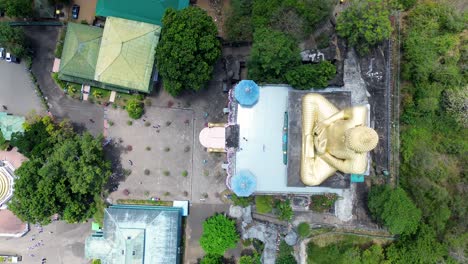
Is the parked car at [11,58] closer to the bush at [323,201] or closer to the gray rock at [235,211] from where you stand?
the gray rock at [235,211]

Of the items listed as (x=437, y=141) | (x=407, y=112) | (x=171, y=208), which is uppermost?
(x=407, y=112)

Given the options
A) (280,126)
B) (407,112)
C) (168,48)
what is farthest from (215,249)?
(407,112)

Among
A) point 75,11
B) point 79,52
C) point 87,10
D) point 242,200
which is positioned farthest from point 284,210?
point 75,11

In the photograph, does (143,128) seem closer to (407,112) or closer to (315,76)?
(315,76)

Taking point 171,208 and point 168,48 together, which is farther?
point 171,208

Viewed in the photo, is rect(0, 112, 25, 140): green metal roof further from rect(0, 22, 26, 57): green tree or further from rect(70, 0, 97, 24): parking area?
rect(70, 0, 97, 24): parking area

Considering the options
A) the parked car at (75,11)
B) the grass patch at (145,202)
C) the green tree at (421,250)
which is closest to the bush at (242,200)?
the grass patch at (145,202)

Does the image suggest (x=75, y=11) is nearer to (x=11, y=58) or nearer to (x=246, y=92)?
(x=11, y=58)
